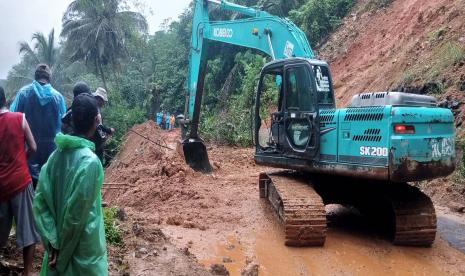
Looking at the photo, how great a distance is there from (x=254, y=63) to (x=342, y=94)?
26.6 ft

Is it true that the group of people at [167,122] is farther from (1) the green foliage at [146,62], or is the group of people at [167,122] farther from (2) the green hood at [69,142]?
(2) the green hood at [69,142]

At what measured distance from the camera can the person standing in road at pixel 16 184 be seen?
142 inches

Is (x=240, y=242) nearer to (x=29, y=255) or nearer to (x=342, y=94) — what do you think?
(x=29, y=255)

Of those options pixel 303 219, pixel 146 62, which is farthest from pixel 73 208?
pixel 146 62

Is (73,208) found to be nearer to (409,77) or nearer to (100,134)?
(100,134)

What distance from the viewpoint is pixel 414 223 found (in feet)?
19.5

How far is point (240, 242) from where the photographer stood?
20.2 feet

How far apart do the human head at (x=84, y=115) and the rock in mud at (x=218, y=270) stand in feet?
8.36

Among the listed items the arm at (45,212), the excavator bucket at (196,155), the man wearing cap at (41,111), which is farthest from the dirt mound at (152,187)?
the arm at (45,212)

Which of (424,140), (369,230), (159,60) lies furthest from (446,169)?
(159,60)

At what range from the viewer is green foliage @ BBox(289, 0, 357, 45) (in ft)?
74.2

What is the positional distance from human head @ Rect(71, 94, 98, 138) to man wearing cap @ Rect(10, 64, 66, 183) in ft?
6.29

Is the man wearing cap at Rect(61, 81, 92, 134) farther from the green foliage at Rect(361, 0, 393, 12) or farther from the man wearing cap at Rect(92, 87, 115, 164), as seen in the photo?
the green foliage at Rect(361, 0, 393, 12)

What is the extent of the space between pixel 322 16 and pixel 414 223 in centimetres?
1832
